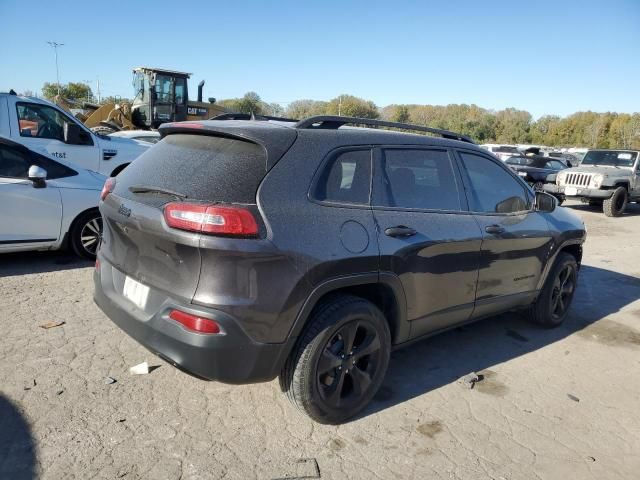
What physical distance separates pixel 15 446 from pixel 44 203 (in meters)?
3.57

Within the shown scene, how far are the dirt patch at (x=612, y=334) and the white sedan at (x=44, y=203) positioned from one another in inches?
218

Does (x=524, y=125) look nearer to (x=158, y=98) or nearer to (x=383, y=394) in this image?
(x=158, y=98)

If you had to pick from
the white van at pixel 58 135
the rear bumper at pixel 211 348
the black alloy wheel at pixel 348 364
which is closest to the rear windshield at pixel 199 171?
the rear bumper at pixel 211 348

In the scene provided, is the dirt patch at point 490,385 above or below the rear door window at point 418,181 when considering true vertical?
below

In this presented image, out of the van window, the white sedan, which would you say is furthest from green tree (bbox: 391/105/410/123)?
the white sedan

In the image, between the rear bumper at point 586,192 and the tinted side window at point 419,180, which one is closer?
the tinted side window at point 419,180

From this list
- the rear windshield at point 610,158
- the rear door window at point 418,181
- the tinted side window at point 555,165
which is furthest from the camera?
the tinted side window at point 555,165

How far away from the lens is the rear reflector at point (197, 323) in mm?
2490

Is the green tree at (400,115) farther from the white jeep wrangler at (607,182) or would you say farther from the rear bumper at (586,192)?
the rear bumper at (586,192)

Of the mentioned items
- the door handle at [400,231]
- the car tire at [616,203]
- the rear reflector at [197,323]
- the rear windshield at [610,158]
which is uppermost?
the door handle at [400,231]

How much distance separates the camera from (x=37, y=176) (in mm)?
5352

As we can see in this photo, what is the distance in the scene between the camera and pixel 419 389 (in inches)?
140

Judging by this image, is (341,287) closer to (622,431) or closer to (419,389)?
(419,389)

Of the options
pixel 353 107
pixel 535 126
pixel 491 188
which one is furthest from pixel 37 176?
pixel 535 126
